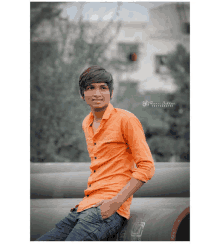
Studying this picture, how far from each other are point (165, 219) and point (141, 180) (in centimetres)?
44

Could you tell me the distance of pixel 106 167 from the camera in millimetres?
1494

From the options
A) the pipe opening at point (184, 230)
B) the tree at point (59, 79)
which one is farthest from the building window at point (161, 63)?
the pipe opening at point (184, 230)

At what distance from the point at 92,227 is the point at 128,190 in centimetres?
28

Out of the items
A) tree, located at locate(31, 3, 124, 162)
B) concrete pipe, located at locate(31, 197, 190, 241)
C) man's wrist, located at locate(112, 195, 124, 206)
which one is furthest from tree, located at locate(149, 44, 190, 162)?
man's wrist, located at locate(112, 195, 124, 206)

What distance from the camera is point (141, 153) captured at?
1.40 metres

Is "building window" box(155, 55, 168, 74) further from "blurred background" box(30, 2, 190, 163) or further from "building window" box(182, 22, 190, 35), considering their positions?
"building window" box(182, 22, 190, 35)

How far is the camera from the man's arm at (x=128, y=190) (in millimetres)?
1391

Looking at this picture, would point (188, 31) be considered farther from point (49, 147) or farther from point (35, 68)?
point (49, 147)

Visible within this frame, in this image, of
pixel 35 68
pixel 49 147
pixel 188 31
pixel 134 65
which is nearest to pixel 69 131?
pixel 49 147

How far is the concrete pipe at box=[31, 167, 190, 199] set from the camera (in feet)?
6.67

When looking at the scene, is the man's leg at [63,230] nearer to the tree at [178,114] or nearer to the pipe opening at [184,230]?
the pipe opening at [184,230]

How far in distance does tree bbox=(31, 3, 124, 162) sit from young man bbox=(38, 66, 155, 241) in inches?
26.8

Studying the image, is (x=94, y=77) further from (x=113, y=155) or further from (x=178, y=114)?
(x=178, y=114)

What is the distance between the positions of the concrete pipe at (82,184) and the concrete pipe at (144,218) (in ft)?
0.23
